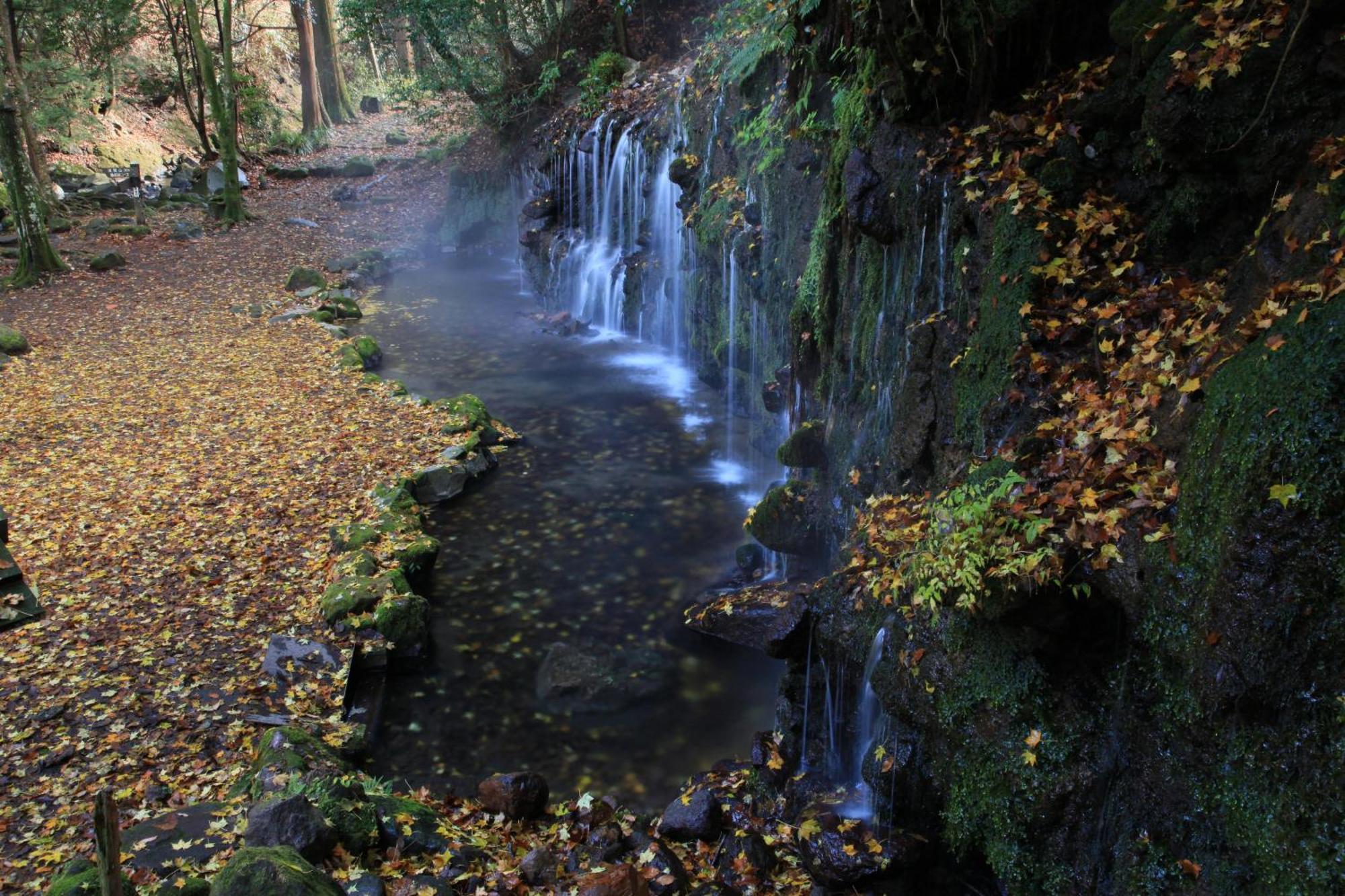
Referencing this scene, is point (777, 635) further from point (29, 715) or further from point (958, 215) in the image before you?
point (29, 715)

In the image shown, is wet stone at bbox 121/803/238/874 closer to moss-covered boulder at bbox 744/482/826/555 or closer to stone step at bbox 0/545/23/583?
stone step at bbox 0/545/23/583

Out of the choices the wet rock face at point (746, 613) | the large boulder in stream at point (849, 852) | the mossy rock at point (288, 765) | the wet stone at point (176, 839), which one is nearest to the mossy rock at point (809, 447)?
the wet rock face at point (746, 613)

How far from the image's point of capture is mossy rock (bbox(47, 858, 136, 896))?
3988 millimetres

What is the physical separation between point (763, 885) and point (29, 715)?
5.44 m

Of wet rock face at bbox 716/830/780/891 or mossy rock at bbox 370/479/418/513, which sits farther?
mossy rock at bbox 370/479/418/513

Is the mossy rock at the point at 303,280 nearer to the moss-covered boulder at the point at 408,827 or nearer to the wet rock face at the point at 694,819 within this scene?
the moss-covered boulder at the point at 408,827

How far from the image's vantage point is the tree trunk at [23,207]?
1575 cm

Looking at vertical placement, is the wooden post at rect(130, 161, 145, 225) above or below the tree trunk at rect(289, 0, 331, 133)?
below

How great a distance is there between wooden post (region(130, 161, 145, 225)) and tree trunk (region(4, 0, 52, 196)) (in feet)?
6.78

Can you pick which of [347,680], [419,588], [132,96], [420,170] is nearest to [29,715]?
[347,680]

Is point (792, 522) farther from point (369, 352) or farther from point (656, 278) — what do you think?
point (369, 352)

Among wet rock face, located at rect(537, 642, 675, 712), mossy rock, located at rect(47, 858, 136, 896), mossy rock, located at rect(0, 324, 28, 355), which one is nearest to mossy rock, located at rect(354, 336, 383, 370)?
mossy rock, located at rect(0, 324, 28, 355)

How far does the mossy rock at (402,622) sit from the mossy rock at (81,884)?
3.36 meters

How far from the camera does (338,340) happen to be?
1639 cm
